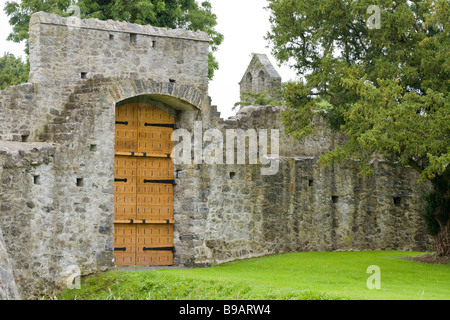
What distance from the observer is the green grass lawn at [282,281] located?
14.9 metres

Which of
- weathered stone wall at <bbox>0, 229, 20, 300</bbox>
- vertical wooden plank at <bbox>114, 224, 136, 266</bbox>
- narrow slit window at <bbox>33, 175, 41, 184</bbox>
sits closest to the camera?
weathered stone wall at <bbox>0, 229, 20, 300</bbox>

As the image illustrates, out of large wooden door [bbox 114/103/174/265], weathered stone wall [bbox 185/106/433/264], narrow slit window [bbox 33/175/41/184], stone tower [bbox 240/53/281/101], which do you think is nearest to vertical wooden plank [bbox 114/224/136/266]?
large wooden door [bbox 114/103/174/265]

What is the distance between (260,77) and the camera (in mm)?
36750

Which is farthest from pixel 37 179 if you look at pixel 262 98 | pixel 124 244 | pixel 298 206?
pixel 262 98

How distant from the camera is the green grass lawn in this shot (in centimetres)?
1485

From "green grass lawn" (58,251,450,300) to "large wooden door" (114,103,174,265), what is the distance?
1629mm

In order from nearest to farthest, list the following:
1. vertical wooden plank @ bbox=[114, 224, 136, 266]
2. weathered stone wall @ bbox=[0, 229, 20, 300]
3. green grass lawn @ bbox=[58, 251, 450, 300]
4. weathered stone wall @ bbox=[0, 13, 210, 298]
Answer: weathered stone wall @ bbox=[0, 229, 20, 300] < green grass lawn @ bbox=[58, 251, 450, 300] < weathered stone wall @ bbox=[0, 13, 210, 298] < vertical wooden plank @ bbox=[114, 224, 136, 266]

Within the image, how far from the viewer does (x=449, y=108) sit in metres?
18.0

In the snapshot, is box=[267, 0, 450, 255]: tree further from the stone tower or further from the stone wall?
the stone tower

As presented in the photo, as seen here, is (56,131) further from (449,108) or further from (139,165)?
(449,108)

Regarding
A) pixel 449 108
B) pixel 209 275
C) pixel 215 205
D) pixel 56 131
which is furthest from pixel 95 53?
pixel 449 108

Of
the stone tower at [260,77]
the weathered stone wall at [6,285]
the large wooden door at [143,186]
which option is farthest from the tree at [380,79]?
the stone tower at [260,77]

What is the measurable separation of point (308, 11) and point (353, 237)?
6.68 m

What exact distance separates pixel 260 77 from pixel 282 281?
20.9 metres
